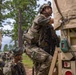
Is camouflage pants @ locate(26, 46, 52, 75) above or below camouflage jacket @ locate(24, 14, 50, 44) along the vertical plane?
below

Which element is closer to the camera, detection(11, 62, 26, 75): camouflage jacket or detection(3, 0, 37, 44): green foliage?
detection(11, 62, 26, 75): camouflage jacket

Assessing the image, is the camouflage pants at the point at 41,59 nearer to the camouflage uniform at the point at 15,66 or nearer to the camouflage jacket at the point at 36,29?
the camouflage jacket at the point at 36,29

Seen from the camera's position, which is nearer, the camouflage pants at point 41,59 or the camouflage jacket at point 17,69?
the camouflage pants at point 41,59

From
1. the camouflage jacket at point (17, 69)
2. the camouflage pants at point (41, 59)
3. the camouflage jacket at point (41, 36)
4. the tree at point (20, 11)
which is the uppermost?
the tree at point (20, 11)

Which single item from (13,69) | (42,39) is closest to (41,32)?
(42,39)

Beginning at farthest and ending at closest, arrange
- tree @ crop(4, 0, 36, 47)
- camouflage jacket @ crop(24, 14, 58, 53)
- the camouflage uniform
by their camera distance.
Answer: tree @ crop(4, 0, 36, 47)
the camouflage uniform
camouflage jacket @ crop(24, 14, 58, 53)

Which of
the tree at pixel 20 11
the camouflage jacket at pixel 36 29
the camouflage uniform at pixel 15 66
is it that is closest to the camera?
the camouflage jacket at pixel 36 29

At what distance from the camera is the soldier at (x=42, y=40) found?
4.29m

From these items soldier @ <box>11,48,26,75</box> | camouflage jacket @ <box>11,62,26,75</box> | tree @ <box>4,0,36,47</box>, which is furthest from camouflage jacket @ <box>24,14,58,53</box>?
tree @ <box>4,0,36,47</box>

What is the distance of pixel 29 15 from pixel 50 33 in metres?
20.2

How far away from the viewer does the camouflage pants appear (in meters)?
4.30

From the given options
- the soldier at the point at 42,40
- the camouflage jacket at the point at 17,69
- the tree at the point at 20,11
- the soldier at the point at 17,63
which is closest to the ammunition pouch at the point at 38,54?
the soldier at the point at 42,40

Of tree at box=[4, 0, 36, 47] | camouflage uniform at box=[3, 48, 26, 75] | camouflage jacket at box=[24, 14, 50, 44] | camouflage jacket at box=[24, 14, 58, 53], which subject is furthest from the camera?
tree at box=[4, 0, 36, 47]

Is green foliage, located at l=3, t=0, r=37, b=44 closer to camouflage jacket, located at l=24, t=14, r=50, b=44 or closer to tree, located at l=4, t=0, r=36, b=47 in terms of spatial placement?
tree, located at l=4, t=0, r=36, b=47
